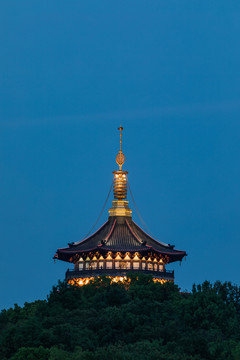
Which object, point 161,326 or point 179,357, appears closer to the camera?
point 179,357

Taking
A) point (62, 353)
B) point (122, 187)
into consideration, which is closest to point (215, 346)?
point (62, 353)

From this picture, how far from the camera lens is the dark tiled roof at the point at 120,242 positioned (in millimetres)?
106250

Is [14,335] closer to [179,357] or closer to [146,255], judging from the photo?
[179,357]

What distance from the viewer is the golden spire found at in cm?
11069

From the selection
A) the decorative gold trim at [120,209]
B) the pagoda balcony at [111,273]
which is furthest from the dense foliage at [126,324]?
the decorative gold trim at [120,209]

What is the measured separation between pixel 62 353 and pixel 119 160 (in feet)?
128

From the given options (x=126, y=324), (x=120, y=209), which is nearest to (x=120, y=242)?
(x=120, y=209)

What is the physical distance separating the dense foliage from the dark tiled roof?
734 cm

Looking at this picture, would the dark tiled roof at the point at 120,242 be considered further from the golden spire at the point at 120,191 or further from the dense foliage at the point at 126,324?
the dense foliage at the point at 126,324

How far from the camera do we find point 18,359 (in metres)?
77.5

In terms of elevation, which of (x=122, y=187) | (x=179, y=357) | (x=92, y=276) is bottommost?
(x=179, y=357)

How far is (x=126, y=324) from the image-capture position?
279 feet

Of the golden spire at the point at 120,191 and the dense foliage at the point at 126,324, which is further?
the golden spire at the point at 120,191

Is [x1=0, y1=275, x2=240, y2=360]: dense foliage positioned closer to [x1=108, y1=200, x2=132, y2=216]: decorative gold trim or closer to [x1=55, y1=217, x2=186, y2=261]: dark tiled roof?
[x1=55, y1=217, x2=186, y2=261]: dark tiled roof
